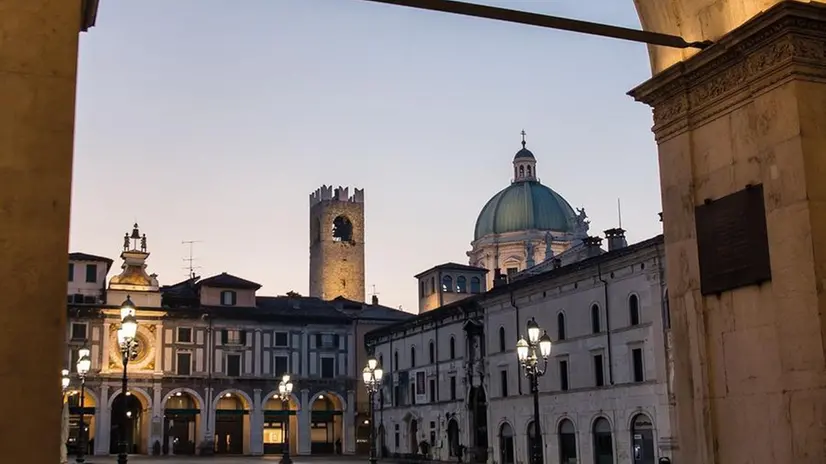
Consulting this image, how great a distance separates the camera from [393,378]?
7150 centimetres

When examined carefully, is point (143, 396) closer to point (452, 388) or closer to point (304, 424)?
point (304, 424)

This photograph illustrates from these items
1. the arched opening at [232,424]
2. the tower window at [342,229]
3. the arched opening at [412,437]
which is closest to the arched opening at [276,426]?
the arched opening at [232,424]

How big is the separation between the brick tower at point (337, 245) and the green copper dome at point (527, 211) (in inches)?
669

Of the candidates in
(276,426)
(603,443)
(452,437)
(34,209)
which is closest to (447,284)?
(276,426)

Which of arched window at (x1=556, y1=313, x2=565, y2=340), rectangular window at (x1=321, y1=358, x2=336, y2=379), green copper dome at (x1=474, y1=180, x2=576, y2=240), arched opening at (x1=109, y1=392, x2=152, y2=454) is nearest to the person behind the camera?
arched window at (x1=556, y1=313, x2=565, y2=340)

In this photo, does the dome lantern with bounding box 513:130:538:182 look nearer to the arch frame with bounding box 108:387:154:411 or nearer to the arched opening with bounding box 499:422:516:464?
the arch frame with bounding box 108:387:154:411

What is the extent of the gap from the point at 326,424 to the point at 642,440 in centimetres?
4145

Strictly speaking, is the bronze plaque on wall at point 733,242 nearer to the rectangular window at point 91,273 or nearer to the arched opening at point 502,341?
the arched opening at point 502,341

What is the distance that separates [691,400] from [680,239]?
77.7 inches

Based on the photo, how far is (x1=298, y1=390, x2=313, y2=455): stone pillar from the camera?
77.1 m

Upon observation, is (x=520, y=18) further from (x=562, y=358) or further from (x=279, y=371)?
(x=279, y=371)

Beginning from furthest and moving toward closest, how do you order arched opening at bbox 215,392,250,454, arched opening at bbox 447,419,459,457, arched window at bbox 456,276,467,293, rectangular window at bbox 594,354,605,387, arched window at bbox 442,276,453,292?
arched window at bbox 456,276,467,293, arched window at bbox 442,276,453,292, arched opening at bbox 215,392,250,454, arched opening at bbox 447,419,459,457, rectangular window at bbox 594,354,605,387

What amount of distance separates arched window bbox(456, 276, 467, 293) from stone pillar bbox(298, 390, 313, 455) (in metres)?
15.3

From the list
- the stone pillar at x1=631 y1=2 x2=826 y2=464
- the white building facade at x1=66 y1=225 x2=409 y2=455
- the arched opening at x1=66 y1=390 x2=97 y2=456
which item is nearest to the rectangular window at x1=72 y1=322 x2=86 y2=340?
the white building facade at x1=66 y1=225 x2=409 y2=455
